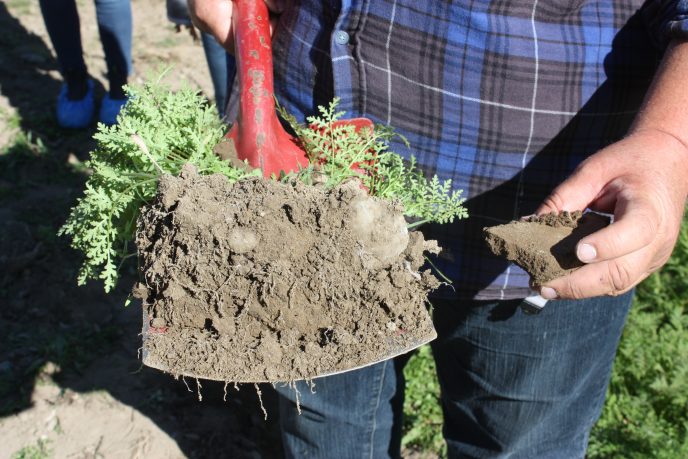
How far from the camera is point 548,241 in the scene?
1350 millimetres

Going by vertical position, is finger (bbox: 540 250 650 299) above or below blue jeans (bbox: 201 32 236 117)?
below

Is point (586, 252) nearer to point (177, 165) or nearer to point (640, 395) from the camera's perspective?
point (177, 165)

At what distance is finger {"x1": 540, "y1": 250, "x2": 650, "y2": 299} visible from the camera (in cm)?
136

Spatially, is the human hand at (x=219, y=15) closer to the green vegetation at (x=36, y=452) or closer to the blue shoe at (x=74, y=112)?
the green vegetation at (x=36, y=452)

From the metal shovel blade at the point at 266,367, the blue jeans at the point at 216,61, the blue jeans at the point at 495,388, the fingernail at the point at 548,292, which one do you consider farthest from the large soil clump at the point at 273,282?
the blue jeans at the point at 216,61

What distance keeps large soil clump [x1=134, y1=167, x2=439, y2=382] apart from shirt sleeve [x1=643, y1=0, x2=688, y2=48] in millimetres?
686

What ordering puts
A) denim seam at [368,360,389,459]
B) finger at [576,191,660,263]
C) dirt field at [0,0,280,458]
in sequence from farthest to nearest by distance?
dirt field at [0,0,280,458]
denim seam at [368,360,389,459]
finger at [576,191,660,263]

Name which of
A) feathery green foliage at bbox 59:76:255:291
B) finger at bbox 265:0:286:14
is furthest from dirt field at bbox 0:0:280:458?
finger at bbox 265:0:286:14

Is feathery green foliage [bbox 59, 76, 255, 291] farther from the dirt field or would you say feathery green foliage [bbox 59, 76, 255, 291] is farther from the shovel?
the dirt field

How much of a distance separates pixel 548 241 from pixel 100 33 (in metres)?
4.45

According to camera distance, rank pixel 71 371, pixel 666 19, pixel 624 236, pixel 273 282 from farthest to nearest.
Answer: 1. pixel 71 371
2. pixel 666 19
3. pixel 273 282
4. pixel 624 236

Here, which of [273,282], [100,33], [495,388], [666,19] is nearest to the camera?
[273,282]

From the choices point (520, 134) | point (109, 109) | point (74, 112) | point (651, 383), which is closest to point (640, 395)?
point (651, 383)

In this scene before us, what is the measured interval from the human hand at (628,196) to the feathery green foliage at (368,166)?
299 mm
